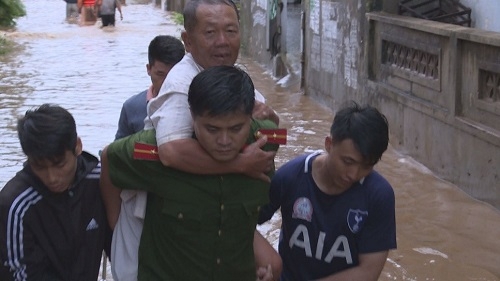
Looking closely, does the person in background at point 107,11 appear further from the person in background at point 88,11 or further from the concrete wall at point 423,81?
the concrete wall at point 423,81

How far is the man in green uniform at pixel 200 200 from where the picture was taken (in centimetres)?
295

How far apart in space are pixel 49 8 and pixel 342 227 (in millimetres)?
35147

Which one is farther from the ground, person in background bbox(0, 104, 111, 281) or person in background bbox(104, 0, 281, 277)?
person in background bbox(104, 0, 281, 277)

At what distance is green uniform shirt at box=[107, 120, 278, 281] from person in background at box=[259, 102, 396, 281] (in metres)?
0.33

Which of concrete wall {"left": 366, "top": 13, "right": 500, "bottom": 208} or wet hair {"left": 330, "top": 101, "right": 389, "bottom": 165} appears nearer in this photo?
wet hair {"left": 330, "top": 101, "right": 389, "bottom": 165}

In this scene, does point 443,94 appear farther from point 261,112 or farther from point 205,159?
point 205,159

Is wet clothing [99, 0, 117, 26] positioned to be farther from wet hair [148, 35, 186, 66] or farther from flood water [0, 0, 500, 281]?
wet hair [148, 35, 186, 66]

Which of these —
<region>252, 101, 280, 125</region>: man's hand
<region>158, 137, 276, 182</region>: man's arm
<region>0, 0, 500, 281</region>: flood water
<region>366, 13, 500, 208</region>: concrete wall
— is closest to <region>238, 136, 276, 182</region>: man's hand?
<region>158, 137, 276, 182</region>: man's arm

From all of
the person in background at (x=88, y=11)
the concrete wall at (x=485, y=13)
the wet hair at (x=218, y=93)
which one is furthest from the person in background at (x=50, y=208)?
the person in background at (x=88, y=11)

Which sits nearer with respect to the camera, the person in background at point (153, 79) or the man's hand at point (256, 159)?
the man's hand at point (256, 159)

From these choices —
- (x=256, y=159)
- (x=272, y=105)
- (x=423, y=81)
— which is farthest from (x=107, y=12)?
(x=256, y=159)

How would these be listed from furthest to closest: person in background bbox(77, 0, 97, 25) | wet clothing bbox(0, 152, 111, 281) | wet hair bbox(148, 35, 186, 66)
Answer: person in background bbox(77, 0, 97, 25)
wet hair bbox(148, 35, 186, 66)
wet clothing bbox(0, 152, 111, 281)

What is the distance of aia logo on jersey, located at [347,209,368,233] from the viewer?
3352mm

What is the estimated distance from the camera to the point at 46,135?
125 inches
